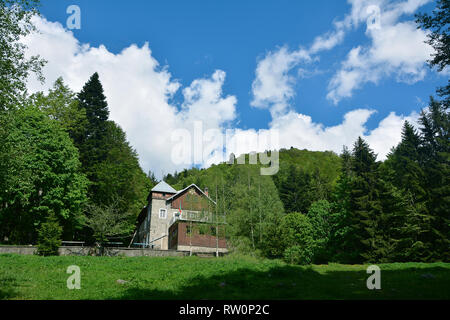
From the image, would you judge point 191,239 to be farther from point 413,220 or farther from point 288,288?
point 288,288

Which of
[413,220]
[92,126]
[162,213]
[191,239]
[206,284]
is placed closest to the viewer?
[206,284]

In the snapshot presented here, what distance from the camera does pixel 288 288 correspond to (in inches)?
561

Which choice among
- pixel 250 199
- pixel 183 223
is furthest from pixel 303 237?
pixel 183 223

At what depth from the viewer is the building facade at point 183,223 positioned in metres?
38.5

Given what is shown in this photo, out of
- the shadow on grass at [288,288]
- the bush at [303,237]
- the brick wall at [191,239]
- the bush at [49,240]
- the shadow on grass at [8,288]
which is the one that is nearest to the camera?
the shadow on grass at [288,288]

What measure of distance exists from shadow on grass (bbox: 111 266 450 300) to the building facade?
20.7m

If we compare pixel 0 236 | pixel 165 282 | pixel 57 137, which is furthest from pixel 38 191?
pixel 165 282

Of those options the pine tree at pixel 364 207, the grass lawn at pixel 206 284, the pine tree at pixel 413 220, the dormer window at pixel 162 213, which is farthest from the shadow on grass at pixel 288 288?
the dormer window at pixel 162 213

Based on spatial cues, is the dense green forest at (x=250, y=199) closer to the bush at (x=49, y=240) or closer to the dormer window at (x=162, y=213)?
the bush at (x=49, y=240)

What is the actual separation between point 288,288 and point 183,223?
29.4m

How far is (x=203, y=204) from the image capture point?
39094mm

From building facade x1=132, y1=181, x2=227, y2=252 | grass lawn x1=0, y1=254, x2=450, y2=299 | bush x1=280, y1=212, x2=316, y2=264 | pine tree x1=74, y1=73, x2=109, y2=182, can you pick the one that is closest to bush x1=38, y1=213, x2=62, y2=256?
grass lawn x1=0, y1=254, x2=450, y2=299

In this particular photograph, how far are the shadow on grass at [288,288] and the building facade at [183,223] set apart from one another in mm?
20715

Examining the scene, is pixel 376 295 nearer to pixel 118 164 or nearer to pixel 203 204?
pixel 203 204
